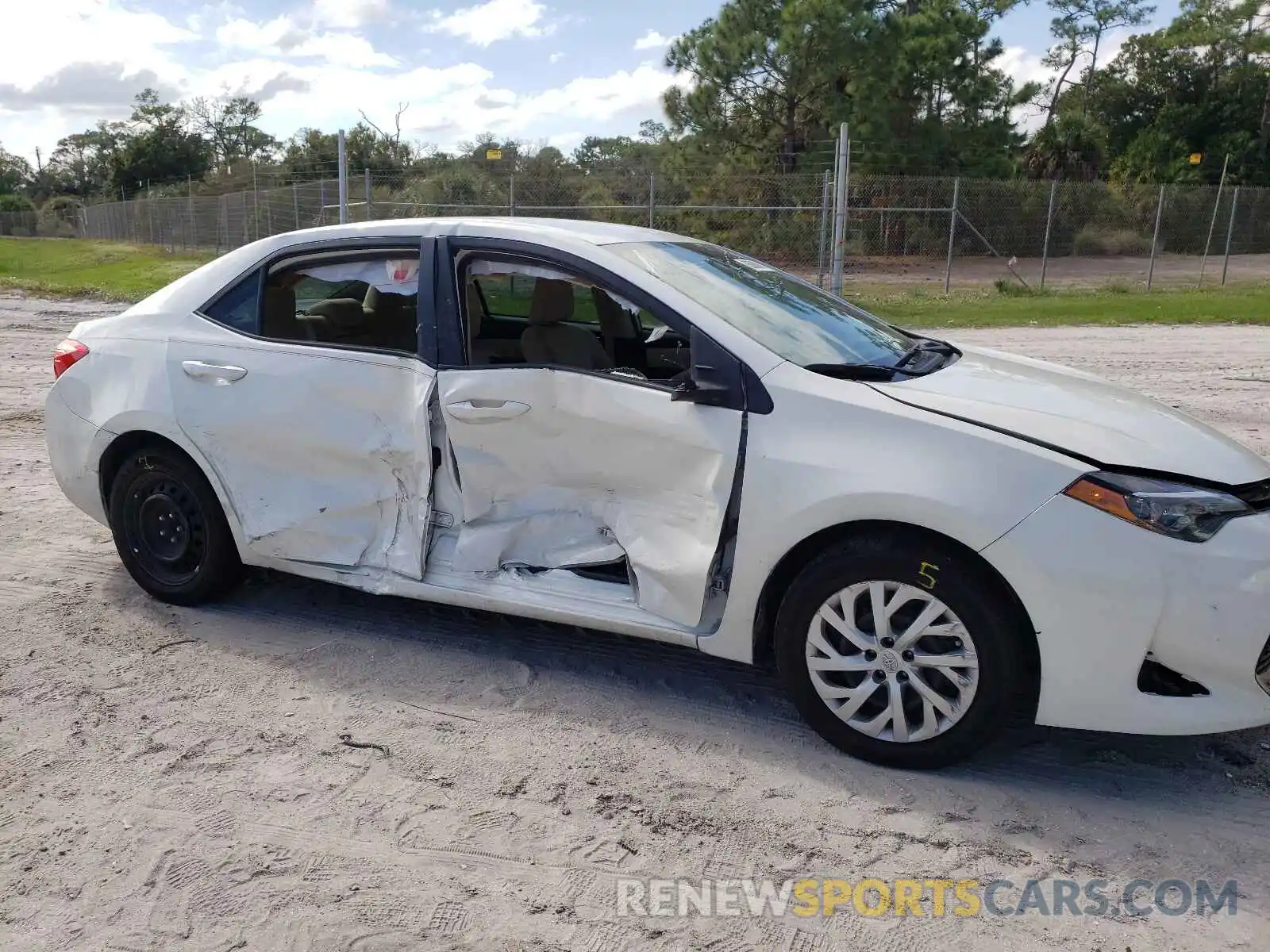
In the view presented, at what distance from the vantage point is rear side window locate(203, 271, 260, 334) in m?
4.57

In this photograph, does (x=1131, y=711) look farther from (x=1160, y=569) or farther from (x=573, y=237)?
(x=573, y=237)

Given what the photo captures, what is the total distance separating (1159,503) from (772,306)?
1591mm

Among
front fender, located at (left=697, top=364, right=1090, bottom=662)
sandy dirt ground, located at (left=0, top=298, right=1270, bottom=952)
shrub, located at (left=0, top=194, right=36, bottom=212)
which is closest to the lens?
Answer: sandy dirt ground, located at (left=0, top=298, right=1270, bottom=952)

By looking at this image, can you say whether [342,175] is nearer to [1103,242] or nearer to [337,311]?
[337,311]

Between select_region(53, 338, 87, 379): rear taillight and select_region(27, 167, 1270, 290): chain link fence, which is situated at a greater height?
select_region(27, 167, 1270, 290): chain link fence

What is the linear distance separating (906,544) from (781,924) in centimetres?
116

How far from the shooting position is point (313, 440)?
4.32 m

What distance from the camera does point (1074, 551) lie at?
304cm

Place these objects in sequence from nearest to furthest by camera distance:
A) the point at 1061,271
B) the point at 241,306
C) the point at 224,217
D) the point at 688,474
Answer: the point at 688,474
the point at 241,306
the point at 1061,271
the point at 224,217

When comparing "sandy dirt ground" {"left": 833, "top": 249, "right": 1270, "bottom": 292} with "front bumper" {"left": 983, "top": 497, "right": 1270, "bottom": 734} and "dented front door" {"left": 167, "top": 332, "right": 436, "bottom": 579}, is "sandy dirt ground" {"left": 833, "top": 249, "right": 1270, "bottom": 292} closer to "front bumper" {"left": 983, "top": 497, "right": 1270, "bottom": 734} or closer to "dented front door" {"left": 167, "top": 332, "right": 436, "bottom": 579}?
"dented front door" {"left": 167, "top": 332, "right": 436, "bottom": 579}

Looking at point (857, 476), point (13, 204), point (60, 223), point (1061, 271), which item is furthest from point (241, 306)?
point (13, 204)

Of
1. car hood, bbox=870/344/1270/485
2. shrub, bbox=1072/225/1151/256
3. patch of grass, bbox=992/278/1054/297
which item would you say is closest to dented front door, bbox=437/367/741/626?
car hood, bbox=870/344/1270/485

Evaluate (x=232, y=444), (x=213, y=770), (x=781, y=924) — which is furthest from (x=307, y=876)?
(x=232, y=444)

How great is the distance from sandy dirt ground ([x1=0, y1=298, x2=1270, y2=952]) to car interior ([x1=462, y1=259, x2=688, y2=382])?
3.83ft
